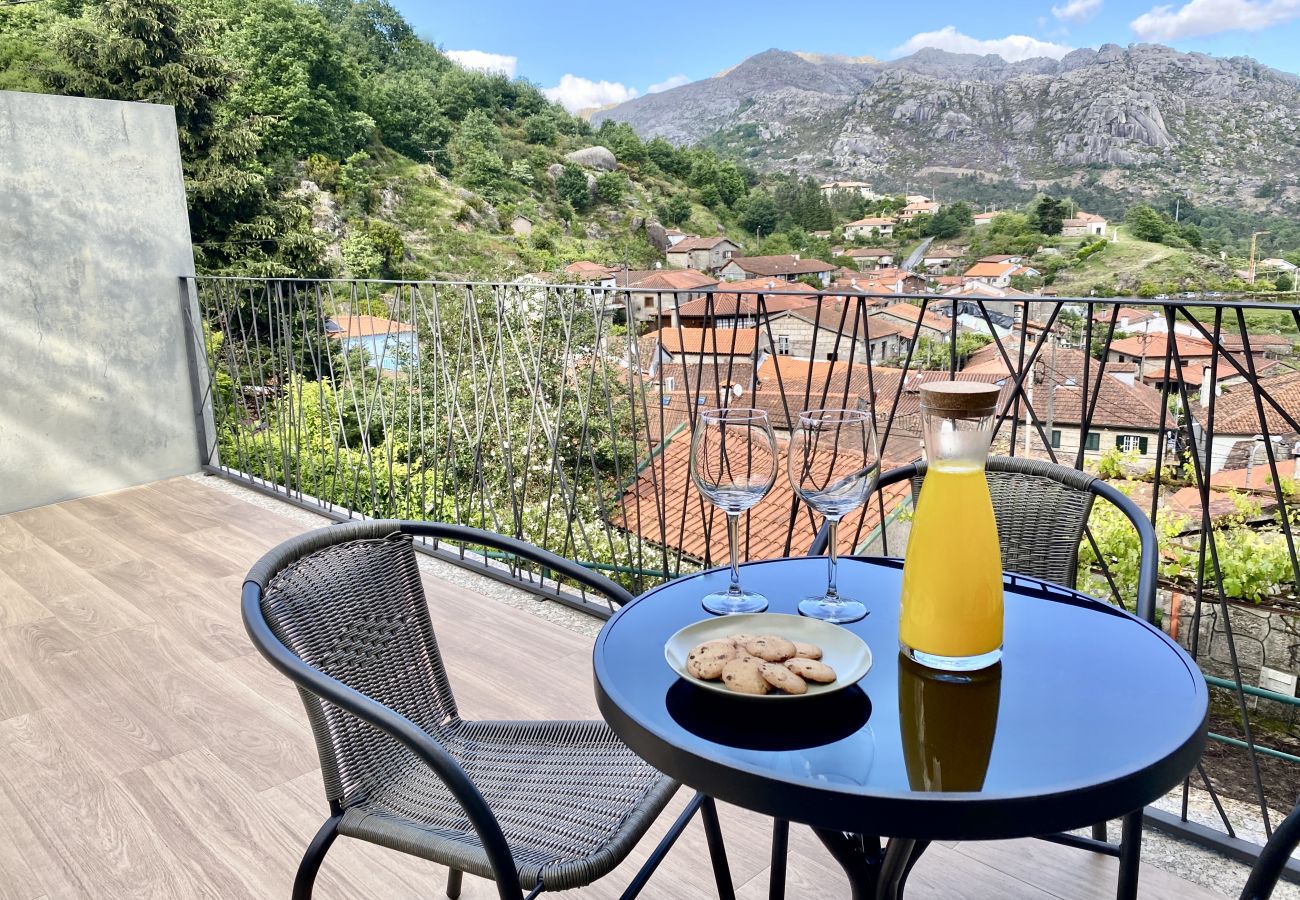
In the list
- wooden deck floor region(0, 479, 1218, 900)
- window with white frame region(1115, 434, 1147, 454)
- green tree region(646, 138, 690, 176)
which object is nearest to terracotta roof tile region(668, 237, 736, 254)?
green tree region(646, 138, 690, 176)

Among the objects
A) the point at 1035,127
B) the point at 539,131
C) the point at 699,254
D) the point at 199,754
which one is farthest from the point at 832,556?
the point at 1035,127

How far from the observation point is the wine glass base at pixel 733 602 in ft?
3.57

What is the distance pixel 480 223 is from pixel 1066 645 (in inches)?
1270

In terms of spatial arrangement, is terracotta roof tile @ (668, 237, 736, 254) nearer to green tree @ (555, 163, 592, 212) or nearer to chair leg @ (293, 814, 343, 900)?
green tree @ (555, 163, 592, 212)

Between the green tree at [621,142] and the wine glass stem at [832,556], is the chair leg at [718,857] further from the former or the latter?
the green tree at [621,142]

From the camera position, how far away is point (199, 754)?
1997mm

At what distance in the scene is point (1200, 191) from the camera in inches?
1169

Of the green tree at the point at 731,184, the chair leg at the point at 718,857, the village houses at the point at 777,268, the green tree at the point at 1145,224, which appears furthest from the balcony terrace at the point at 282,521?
the green tree at the point at 731,184

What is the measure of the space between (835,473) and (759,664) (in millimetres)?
284

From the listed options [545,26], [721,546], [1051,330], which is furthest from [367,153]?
[545,26]

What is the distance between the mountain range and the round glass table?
33176 mm

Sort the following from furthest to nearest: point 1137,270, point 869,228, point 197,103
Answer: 1. point 869,228
2. point 1137,270
3. point 197,103

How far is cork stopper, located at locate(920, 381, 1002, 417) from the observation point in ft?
2.80

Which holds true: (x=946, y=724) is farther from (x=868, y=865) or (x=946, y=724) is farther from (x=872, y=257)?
(x=872, y=257)
